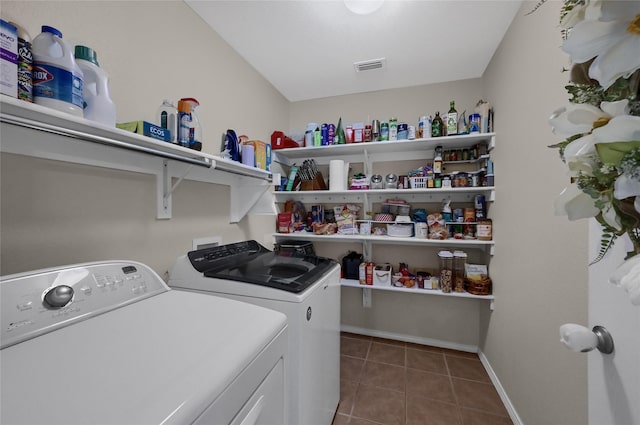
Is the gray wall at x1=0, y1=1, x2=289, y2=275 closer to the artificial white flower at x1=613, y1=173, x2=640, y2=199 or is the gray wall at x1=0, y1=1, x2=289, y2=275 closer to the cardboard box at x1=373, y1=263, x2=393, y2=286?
the cardboard box at x1=373, y1=263, x2=393, y2=286

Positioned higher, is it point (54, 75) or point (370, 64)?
point (370, 64)

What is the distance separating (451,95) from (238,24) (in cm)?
191

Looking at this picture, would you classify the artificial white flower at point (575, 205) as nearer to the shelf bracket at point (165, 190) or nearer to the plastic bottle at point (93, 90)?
the plastic bottle at point (93, 90)

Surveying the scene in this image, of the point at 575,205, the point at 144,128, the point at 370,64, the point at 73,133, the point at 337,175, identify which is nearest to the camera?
the point at 575,205

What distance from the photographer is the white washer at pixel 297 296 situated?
1038 mm

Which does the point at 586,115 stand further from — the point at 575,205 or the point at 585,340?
the point at 585,340

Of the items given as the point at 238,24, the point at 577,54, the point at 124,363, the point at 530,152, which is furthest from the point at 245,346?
the point at 238,24

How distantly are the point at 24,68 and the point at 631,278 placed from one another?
1295 mm

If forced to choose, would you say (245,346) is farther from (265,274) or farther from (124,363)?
(265,274)

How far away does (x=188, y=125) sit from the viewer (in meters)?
1.18

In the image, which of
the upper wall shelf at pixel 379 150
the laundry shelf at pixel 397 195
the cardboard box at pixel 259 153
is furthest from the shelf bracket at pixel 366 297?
the cardboard box at pixel 259 153

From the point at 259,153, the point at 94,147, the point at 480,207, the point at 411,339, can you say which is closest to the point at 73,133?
the point at 94,147

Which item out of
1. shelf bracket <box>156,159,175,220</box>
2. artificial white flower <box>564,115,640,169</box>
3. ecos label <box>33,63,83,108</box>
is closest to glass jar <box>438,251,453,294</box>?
artificial white flower <box>564,115,640,169</box>

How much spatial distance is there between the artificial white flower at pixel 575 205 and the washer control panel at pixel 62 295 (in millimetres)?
1185
